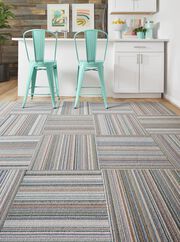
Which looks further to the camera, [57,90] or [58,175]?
[57,90]

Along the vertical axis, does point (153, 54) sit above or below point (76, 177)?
above

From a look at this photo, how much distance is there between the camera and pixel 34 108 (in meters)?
3.28

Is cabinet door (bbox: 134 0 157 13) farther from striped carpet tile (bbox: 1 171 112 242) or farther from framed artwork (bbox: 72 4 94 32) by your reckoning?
striped carpet tile (bbox: 1 171 112 242)

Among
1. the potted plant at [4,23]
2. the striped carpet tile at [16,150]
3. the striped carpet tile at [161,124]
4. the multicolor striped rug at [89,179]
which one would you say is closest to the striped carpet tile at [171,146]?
the multicolor striped rug at [89,179]

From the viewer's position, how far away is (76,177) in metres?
1.56

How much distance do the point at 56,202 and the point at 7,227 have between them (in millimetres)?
236

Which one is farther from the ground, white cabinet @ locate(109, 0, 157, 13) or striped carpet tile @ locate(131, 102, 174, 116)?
white cabinet @ locate(109, 0, 157, 13)

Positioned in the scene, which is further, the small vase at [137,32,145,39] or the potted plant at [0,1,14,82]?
the potted plant at [0,1,14,82]

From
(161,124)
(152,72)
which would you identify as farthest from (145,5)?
(161,124)

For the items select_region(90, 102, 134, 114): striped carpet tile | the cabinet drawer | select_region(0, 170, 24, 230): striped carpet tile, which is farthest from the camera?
the cabinet drawer

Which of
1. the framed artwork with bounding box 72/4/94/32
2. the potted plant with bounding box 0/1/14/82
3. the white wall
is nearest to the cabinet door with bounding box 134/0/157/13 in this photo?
the white wall

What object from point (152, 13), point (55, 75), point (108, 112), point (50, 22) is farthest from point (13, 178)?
point (50, 22)

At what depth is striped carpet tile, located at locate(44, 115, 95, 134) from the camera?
7.89 feet

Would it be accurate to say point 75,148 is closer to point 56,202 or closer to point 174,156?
point 174,156
